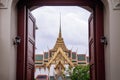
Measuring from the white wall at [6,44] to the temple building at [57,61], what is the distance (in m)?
27.8

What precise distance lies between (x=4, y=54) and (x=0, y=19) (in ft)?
2.18

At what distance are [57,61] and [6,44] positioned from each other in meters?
29.2

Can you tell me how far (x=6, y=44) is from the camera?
6.89 m

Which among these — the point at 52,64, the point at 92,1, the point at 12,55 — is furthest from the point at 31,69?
the point at 52,64

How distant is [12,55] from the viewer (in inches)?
280

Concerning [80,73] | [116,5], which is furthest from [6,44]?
[80,73]

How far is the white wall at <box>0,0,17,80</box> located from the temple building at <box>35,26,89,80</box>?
2778 cm

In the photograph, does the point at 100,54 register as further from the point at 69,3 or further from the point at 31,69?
the point at 31,69

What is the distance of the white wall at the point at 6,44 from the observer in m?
6.85

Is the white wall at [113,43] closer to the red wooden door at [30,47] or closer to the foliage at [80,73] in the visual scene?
the red wooden door at [30,47]

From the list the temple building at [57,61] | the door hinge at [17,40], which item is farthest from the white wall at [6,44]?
the temple building at [57,61]

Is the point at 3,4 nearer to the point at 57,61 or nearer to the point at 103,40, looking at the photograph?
the point at 103,40

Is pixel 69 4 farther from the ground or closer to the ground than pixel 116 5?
farther from the ground

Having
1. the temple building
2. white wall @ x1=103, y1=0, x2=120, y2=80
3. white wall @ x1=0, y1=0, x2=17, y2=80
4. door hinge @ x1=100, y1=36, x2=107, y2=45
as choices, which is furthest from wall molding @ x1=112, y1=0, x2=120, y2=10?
the temple building
